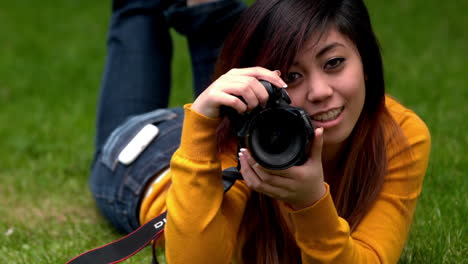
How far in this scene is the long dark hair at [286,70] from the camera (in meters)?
1.69

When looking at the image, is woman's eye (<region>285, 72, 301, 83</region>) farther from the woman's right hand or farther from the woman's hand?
the woman's hand

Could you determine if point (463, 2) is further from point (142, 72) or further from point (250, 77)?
point (250, 77)

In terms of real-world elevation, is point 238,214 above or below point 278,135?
below

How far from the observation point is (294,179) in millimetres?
1479

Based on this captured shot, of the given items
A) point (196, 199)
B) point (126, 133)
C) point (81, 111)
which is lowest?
point (81, 111)

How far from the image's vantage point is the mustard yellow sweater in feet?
5.22

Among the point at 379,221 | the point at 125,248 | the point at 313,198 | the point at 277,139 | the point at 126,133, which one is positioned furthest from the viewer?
the point at 126,133

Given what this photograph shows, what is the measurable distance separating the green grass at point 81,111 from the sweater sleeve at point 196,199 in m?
0.56

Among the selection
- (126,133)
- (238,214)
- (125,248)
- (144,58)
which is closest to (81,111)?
(144,58)

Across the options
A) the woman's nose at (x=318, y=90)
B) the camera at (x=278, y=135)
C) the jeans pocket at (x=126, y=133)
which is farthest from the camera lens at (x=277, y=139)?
the jeans pocket at (x=126, y=133)

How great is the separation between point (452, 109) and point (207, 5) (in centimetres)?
172

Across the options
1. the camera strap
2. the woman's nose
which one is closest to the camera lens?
the woman's nose

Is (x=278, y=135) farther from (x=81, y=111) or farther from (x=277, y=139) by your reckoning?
(x=81, y=111)

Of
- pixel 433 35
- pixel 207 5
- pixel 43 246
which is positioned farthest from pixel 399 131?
pixel 433 35
